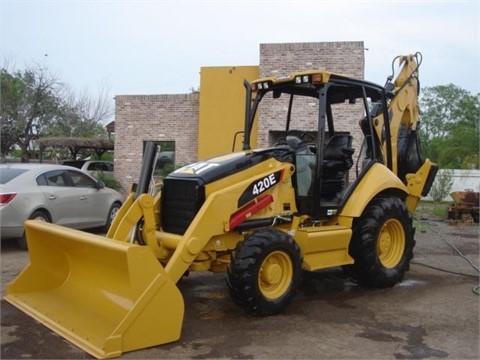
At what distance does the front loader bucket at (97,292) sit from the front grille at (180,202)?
0.93 metres

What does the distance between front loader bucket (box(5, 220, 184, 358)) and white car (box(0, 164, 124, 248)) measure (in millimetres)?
3194

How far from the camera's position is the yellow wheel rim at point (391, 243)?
287 inches

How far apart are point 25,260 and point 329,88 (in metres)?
5.42

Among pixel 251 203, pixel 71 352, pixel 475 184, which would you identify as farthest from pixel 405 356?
pixel 475 184

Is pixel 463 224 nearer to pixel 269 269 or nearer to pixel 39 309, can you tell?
pixel 269 269

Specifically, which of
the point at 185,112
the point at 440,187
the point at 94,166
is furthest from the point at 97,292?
the point at 440,187

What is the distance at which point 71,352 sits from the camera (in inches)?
187

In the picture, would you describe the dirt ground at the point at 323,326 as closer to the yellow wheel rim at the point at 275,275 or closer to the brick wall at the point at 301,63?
the yellow wheel rim at the point at 275,275

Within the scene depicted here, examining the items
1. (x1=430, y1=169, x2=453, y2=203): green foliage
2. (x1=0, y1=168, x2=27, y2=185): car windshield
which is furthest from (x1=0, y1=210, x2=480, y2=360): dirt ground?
(x1=430, y1=169, x2=453, y2=203): green foliage

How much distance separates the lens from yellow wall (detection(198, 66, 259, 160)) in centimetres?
1806

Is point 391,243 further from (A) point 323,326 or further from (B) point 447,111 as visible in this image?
(B) point 447,111

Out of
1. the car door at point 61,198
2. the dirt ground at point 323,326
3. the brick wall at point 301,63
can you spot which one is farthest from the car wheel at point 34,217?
the brick wall at point 301,63

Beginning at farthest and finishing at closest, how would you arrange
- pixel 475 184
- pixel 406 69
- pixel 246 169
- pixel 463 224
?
pixel 475 184, pixel 463 224, pixel 406 69, pixel 246 169

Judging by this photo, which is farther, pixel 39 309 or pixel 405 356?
pixel 39 309
